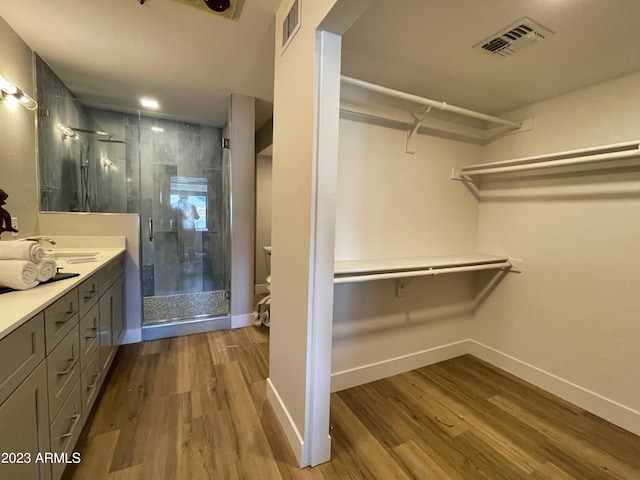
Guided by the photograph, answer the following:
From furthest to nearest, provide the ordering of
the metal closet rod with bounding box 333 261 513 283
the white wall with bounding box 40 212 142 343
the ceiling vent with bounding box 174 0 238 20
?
the white wall with bounding box 40 212 142 343
the metal closet rod with bounding box 333 261 513 283
the ceiling vent with bounding box 174 0 238 20

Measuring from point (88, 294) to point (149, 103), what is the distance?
237 cm

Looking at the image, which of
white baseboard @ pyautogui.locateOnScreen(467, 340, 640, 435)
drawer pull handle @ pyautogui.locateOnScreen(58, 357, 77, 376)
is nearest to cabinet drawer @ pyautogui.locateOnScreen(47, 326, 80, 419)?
drawer pull handle @ pyautogui.locateOnScreen(58, 357, 77, 376)

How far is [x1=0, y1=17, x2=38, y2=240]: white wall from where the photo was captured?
1799mm

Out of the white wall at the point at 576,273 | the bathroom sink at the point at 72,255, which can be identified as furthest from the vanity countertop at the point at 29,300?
the white wall at the point at 576,273

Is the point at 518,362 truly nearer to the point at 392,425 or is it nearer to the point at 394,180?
the point at 392,425

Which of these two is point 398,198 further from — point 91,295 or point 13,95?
point 13,95

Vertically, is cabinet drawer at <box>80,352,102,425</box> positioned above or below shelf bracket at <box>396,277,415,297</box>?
below

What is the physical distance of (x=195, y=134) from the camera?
11.5ft

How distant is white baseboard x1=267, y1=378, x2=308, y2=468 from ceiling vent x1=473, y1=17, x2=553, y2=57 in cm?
231

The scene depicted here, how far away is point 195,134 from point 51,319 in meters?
2.95

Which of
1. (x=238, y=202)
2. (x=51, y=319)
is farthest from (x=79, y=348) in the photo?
(x=238, y=202)

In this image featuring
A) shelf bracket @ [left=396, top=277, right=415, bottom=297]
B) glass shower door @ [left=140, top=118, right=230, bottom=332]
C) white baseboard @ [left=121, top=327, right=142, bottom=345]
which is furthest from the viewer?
glass shower door @ [left=140, top=118, right=230, bottom=332]

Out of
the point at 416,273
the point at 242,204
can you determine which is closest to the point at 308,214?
the point at 416,273

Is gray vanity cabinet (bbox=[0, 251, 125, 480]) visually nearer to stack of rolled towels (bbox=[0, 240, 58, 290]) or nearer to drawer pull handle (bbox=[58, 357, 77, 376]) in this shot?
drawer pull handle (bbox=[58, 357, 77, 376])
